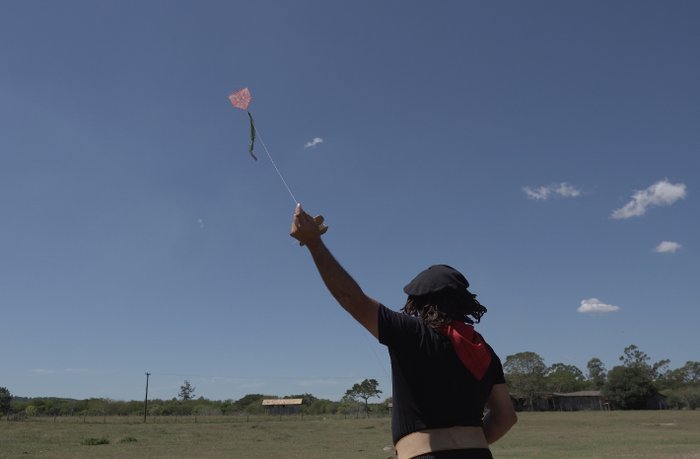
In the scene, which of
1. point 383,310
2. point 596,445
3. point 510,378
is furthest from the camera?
point 510,378

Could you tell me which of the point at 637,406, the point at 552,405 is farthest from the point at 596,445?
the point at 552,405

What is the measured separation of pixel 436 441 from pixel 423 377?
222mm

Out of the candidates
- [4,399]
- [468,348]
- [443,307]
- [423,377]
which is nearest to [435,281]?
[443,307]

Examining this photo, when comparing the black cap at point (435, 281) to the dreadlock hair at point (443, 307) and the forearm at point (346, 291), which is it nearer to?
the dreadlock hair at point (443, 307)

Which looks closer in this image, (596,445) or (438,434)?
(438,434)

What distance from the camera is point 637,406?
8856 centimetres

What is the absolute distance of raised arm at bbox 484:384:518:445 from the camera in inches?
95.4

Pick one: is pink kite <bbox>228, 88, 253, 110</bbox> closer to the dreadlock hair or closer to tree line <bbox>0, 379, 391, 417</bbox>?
the dreadlock hair

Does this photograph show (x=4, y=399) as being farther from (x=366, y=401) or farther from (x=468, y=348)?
(x=468, y=348)

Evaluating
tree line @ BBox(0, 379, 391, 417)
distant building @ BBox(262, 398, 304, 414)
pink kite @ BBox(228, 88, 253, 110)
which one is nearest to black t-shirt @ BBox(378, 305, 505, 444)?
pink kite @ BBox(228, 88, 253, 110)

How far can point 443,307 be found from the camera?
7.41ft

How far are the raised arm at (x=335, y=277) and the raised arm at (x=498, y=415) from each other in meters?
0.76

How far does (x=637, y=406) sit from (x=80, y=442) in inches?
3279

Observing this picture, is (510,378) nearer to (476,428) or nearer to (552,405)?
(552,405)
